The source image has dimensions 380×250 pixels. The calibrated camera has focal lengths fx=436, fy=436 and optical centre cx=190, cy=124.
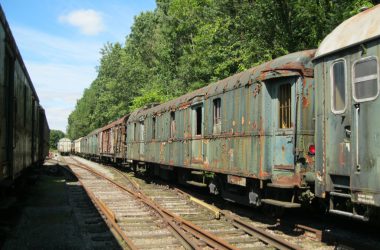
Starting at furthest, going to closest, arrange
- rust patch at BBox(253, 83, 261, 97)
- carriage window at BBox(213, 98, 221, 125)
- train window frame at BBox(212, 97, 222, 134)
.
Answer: carriage window at BBox(213, 98, 221, 125) < train window frame at BBox(212, 97, 222, 134) < rust patch at BBox(253, 83, 261, 97)

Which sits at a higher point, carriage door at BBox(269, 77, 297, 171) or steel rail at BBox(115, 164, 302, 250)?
carriage door at BBox(269, 77, 297, 171)

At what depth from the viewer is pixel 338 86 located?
6.41m

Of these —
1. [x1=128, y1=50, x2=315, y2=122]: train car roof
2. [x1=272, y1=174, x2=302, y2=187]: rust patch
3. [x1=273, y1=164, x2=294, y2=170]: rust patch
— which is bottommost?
[x1=272, y1=174, x2=302, y2=187]: rust patch

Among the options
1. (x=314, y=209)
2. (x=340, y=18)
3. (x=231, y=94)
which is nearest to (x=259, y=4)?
(x=340, y=18)

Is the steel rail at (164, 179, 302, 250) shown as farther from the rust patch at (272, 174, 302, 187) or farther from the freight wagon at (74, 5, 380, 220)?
the rust patch at (272, 174, 302, 187)

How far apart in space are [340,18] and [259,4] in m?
4.24

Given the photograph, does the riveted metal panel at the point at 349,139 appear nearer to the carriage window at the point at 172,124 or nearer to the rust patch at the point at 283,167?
the rust patch at the point at 283,167

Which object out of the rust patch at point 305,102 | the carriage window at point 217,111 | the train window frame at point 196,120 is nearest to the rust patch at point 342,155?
the rust patch at point 305,102

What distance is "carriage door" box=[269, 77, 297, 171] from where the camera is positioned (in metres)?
8.40

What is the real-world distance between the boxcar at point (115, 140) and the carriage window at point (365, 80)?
20.2 meters

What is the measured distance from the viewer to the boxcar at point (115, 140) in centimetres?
2581

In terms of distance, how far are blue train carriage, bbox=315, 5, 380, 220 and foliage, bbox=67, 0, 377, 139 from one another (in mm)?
7904

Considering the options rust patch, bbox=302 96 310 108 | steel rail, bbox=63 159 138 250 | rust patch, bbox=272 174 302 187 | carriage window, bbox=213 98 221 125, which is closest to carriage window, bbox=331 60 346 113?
rust patch, bbox=302 96 310 108

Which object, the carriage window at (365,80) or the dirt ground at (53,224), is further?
the dirt ground at (53,224)
